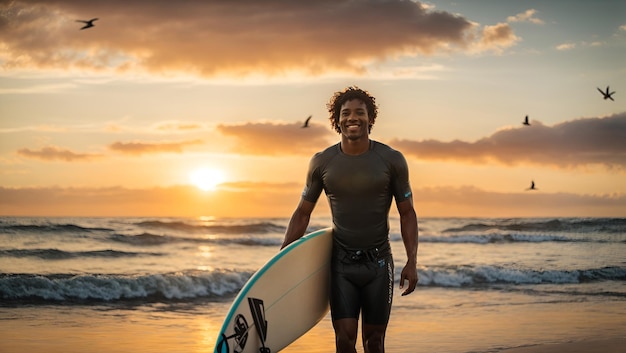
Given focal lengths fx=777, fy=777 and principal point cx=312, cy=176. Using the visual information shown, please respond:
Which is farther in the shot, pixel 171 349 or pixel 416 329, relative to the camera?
pixel 416 329

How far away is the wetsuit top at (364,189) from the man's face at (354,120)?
13 centimetres

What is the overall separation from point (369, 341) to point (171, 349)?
3.88 meters

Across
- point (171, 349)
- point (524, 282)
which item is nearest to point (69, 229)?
point (524, 282)

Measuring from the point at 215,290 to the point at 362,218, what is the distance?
31.4 ft

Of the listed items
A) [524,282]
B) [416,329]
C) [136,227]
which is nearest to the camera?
[416,329]

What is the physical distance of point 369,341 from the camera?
515 cm

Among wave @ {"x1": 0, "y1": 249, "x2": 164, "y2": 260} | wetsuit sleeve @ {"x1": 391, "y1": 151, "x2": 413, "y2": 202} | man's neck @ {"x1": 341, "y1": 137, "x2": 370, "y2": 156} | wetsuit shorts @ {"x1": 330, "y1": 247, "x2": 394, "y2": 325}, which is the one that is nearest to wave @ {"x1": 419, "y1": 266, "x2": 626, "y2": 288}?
wave @ {"x1": 0, "y1": 249, "x2": 164, "y2": 260}

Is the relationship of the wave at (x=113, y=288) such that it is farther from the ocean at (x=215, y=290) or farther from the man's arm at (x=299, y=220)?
the man's arm at (x=299, y=220)

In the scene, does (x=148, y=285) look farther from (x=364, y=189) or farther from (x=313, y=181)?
(x=364, y=189)

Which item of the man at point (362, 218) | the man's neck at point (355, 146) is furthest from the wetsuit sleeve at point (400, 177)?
the man's neck at point (355, 146)

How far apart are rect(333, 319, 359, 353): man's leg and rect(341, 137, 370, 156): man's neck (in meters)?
1.10

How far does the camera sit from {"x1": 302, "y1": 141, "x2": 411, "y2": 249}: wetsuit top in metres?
5.05

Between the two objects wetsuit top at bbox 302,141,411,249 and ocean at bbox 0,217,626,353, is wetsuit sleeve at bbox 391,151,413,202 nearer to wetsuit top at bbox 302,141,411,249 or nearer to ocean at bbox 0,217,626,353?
wetsuit top at bbox 302,141,411,249

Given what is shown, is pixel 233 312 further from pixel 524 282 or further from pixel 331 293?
pixel 524 282
